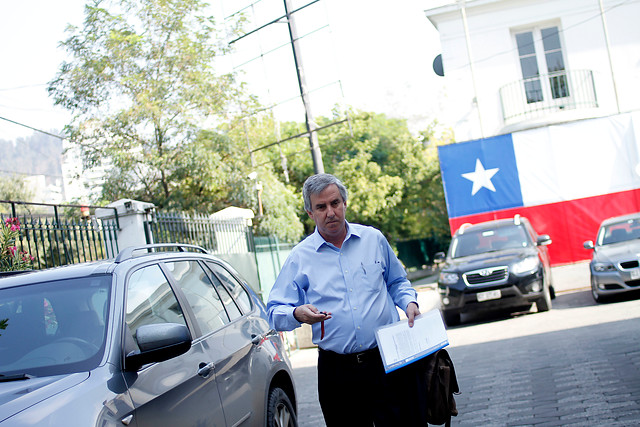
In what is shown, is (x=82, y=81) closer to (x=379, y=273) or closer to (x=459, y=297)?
(x=459, y=297)

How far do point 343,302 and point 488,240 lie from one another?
35.1 feet

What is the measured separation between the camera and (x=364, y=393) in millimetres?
3725

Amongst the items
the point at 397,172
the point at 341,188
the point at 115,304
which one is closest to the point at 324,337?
the point at 341,188

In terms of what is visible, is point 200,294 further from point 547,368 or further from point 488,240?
point 488,240

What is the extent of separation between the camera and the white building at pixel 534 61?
70.0ft

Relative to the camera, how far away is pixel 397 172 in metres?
34.2

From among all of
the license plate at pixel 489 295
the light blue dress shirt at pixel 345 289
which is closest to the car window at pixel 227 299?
the light blue dress shirt at pixel 345 289

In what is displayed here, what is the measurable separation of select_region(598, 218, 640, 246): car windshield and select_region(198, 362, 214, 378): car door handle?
1127cm

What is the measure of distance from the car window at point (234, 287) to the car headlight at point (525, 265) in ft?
26.5

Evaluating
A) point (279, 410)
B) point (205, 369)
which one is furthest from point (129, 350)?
point (279, 410)

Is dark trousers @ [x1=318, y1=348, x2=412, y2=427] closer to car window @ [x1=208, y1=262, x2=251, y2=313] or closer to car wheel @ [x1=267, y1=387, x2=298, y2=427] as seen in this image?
car wheel @ [x1=267, y1=387, x2=298, y2=427]

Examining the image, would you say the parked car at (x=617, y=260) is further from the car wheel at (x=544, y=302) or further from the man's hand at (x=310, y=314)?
the man's hand at (x=310, y=314)

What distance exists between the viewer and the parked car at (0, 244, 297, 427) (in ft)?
9.14

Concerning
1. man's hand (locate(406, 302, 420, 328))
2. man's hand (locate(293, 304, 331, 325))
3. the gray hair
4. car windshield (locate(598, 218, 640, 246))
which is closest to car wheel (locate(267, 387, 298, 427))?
man's hand (locate(293, 304, 331, 325))
